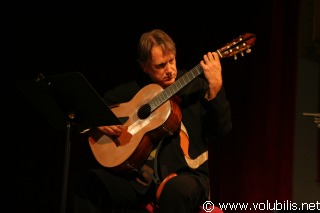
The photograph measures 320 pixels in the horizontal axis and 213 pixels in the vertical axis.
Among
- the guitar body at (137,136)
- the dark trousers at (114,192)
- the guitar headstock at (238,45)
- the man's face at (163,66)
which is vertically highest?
the guitar headstock at (238,45)

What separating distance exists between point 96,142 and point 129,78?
1147 millimetres

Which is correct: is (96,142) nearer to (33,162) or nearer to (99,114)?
(99,114)

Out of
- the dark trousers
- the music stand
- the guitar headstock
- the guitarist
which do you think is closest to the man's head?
the guitarist

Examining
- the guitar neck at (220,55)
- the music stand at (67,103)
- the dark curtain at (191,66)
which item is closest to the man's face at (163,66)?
the guitar neck at (220,55)

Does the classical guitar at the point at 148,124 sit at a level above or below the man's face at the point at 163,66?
below

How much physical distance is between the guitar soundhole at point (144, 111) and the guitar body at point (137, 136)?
1cm

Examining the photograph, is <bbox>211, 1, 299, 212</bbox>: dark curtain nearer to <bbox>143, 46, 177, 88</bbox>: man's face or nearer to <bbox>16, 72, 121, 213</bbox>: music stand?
<bbox>143, 46, 177, 88</bbox>: man's face

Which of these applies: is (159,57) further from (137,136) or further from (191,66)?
(191,66)

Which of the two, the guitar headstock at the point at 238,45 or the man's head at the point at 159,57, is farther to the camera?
the man's head at the point at 159,57

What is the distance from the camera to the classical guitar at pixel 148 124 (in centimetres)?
226

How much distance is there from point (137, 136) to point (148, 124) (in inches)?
3.2

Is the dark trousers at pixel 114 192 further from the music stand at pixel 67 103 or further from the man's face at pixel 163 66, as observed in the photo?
the man's face at pixel 163 66

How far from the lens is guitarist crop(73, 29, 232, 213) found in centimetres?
216

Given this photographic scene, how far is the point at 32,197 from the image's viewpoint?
11.5ft
